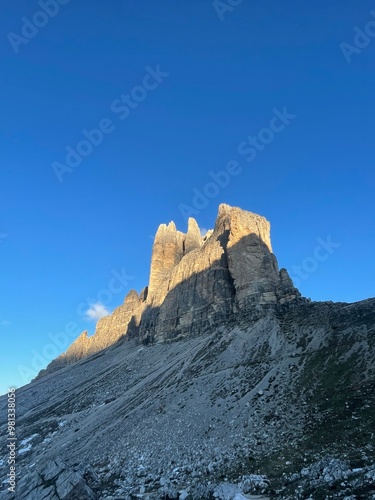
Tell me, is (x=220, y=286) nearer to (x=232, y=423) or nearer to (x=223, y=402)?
(x=223, y=402)

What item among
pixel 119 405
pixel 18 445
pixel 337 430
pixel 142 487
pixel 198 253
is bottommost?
pixel 337 430

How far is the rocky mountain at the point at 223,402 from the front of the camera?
22.0 meters

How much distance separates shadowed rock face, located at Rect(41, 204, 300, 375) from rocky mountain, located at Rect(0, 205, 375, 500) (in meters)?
0.32

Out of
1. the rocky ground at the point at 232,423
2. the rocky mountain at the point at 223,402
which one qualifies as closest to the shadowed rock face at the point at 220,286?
the rocky mountain at the point at 223,402

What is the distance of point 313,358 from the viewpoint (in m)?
39.4

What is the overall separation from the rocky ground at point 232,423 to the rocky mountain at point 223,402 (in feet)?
0.50

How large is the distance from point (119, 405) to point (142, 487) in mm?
28672

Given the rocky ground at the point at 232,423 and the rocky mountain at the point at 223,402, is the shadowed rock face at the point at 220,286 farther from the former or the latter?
the rocky ground at the point at 232,423

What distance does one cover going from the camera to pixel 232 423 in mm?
32125

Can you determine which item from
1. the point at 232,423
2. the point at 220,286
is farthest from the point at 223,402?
the point at 220,286

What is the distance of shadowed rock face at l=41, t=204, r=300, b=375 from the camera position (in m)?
66.0

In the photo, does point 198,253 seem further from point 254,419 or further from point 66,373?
point 254,419

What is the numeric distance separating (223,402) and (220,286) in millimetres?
38956

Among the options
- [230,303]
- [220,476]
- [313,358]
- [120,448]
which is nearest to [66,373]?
[230,303]
